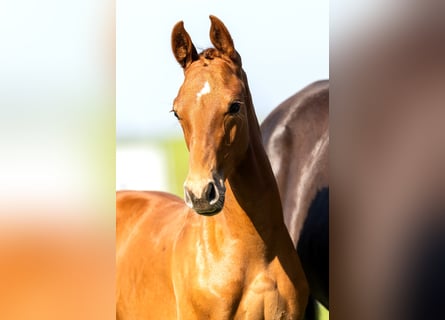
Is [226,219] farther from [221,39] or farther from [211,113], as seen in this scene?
[221,39]

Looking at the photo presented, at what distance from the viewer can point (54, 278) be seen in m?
1.34

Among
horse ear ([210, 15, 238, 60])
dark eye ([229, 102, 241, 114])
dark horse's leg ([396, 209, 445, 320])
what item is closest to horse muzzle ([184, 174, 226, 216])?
dark eye ([229, 102, 241, 114])

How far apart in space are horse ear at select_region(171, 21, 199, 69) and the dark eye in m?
0.17

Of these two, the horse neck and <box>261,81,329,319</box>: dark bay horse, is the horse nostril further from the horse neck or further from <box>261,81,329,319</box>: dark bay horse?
<box>261,81,329,319</box>: dark bay horse

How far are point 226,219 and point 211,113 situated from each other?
0.30m

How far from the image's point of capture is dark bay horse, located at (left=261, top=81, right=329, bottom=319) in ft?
5.82

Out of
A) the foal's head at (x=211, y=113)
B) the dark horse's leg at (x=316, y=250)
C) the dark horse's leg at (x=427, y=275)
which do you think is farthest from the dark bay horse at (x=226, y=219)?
Result: the dark horse's leg at (x=427, y=275)

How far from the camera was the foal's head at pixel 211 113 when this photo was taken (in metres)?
1.38

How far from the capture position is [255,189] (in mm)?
1588

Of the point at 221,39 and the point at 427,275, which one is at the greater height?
the point at 221,39

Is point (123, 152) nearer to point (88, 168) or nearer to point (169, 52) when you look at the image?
point (169, 52)

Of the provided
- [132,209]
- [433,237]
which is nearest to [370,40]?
[433,237]

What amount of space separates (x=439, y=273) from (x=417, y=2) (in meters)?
0.44

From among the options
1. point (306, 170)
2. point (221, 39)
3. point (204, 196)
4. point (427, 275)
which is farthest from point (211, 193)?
point (306, 170)
